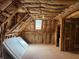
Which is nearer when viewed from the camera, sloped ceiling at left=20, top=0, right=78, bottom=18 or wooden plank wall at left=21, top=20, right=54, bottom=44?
sloped ceiling at left=20, top=0, right=78, bottom=18

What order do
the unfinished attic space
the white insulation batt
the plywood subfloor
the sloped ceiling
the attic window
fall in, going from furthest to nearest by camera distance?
1. the attic window
2. the plywood subfloor
3. the white insulation batt
4. the unfinished attic space
5. the sloped ceiling

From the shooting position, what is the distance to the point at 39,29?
38.6 feet

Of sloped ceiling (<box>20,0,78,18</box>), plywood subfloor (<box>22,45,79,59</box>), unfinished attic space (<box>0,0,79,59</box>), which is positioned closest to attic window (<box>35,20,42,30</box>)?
unfinished attic space (<box>0,0,79,59</box>)

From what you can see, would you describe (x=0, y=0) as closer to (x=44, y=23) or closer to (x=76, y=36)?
(x=76, y=36)

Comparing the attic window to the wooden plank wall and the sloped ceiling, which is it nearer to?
the wooden plank wall

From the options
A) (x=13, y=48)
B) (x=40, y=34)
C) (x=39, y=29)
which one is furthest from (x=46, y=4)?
(x=40, y=34)

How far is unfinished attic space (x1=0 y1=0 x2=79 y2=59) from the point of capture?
4656 mm

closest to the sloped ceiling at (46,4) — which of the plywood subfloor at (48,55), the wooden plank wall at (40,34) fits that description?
the plywood subfloor at (48,55)

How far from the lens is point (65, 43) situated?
842cm

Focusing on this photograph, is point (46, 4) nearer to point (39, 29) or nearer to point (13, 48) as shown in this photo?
point (13, 48)

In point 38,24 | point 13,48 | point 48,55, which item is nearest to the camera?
point 13,48

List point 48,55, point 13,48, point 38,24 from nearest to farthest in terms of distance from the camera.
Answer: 1. point 13,48
2. point 48,55
3. point 38,24

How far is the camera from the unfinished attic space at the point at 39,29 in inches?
183

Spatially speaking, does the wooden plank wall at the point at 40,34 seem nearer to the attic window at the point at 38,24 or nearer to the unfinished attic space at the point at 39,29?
the unfinished attic space at the point at 39,29
